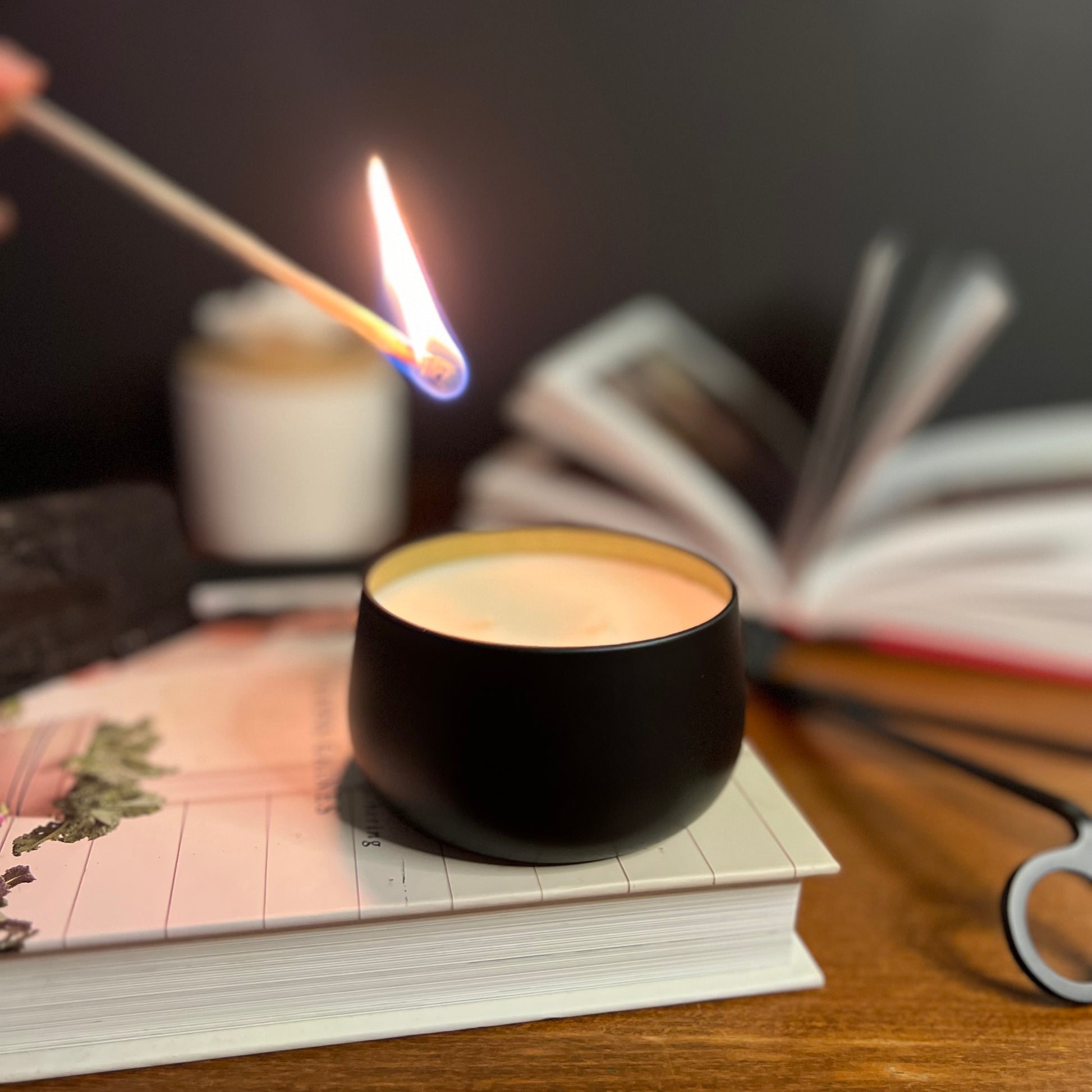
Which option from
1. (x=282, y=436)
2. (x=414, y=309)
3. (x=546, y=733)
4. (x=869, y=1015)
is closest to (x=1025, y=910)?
(x=869, y=1015)

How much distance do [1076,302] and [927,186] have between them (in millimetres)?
203

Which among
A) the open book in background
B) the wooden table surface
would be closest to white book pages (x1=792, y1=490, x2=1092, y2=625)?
the open book in background

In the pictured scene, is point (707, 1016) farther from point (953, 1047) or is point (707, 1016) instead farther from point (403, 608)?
→ point (403, 608)

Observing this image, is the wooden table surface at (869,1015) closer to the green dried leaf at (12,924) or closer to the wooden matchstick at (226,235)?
the green dried leaf at (12,924)

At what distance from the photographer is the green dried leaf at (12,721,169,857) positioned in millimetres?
387

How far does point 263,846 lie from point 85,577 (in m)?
0.22

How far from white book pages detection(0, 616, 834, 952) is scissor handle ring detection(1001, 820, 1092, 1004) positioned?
0.26ft

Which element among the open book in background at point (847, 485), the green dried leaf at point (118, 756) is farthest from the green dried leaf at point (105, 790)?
the open book in background at point (847, 485)

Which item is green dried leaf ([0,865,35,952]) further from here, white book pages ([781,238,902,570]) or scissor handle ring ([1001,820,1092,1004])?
white book pages ([781,238,902,570])

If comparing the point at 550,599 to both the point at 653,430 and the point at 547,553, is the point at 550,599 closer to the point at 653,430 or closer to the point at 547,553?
the point at 547,553

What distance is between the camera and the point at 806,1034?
15.0 inches

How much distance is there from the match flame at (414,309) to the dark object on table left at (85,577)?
0.75ft

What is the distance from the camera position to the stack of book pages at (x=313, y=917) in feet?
1.15

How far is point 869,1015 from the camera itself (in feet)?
1.29
